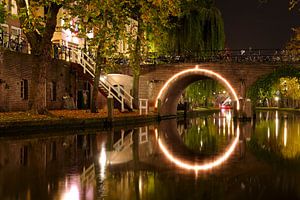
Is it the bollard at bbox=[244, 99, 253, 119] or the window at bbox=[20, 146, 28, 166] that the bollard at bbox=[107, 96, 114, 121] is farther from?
the bollard at bbox=[244, 99, 253, 119]

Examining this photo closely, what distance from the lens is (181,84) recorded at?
44656mm

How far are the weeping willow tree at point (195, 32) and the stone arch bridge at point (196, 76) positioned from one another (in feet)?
8.12

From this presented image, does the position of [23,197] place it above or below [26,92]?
below

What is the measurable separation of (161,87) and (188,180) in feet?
107

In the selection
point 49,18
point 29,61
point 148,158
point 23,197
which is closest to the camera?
point 23,197

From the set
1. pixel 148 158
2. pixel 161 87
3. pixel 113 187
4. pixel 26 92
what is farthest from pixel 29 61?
pixel 113 187

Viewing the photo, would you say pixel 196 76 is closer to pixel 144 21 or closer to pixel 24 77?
pixel 144 21

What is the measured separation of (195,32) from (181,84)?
4.82 metres

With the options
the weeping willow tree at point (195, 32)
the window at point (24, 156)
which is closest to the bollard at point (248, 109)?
the weeping willow tree at point (195, 32)

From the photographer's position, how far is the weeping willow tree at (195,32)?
4372 centimetres

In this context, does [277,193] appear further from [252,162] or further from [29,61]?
[29,61]

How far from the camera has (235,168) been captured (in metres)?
11.4

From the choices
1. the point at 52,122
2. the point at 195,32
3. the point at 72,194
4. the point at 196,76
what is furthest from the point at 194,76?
the point at 72,194

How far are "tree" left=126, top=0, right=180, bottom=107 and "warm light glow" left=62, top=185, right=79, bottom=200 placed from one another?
1438 centimetres
